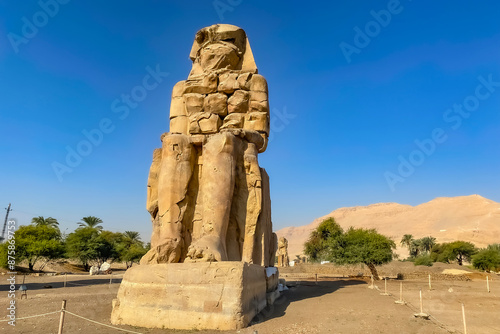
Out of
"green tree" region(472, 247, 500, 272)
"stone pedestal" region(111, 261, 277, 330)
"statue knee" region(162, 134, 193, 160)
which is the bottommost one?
"green tree" region(472, 247, 500, 272)

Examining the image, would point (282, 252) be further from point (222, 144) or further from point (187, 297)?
point (187, 297)

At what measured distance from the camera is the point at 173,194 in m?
4.93

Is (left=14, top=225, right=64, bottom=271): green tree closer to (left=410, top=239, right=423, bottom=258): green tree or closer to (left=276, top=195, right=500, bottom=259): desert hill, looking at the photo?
(left=410, top=239, right=423, bottom=258): green tree

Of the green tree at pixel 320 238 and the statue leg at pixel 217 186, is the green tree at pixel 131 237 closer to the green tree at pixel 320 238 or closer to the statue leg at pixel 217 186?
the green tree at pixel 320 238

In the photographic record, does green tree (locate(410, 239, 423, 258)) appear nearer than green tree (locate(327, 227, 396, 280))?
No

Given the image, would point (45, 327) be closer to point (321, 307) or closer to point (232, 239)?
point (232, 239)

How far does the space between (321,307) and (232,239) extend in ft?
5.57

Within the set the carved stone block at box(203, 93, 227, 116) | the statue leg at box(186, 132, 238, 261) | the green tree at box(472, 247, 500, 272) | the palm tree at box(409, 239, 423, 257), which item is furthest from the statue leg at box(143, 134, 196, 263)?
the palm tree at box(409, 239, 423, 257)

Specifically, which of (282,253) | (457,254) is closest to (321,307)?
(282,253)

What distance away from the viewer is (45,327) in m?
3.76

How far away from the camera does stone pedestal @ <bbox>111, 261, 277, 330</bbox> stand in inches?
137

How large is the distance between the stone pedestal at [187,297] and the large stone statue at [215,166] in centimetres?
29

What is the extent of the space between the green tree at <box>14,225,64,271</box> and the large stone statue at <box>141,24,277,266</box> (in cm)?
1967

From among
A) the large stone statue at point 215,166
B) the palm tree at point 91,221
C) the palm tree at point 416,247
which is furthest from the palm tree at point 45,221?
the palm tree at point 416,247
